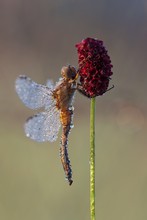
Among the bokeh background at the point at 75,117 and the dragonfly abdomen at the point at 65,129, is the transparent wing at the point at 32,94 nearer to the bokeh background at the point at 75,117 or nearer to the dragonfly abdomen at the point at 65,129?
the dragonfly abdomen at the point at 65,129

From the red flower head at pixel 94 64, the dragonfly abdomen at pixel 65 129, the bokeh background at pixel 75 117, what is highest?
the bokeh background at pixel 75 117

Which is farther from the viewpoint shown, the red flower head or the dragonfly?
the dragonfly

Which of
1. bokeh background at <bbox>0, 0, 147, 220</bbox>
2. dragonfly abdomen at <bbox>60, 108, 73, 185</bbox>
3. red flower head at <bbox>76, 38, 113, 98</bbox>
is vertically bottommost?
dragonfly abdomen at <bbox>60, 108, 73, 185</bbox>

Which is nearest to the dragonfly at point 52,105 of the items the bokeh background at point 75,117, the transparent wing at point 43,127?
the transparent wing at point 43,127

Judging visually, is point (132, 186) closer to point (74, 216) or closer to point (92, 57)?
point (74, 216)

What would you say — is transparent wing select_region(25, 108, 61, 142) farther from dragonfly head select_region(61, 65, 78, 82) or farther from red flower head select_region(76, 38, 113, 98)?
red flower head select_region(76, 38, 113, 98)

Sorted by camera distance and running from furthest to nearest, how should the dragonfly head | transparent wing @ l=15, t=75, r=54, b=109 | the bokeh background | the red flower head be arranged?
the bokeh background, transparent wing @ l=15, t=75, r=54, b=109, the dragonfly head, the red flower head

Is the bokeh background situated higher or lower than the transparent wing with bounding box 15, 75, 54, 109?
higher

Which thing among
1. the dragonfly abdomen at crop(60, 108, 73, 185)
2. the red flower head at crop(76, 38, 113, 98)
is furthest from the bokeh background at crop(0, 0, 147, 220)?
the red flower head at crop(76, 38, 113, 98)
